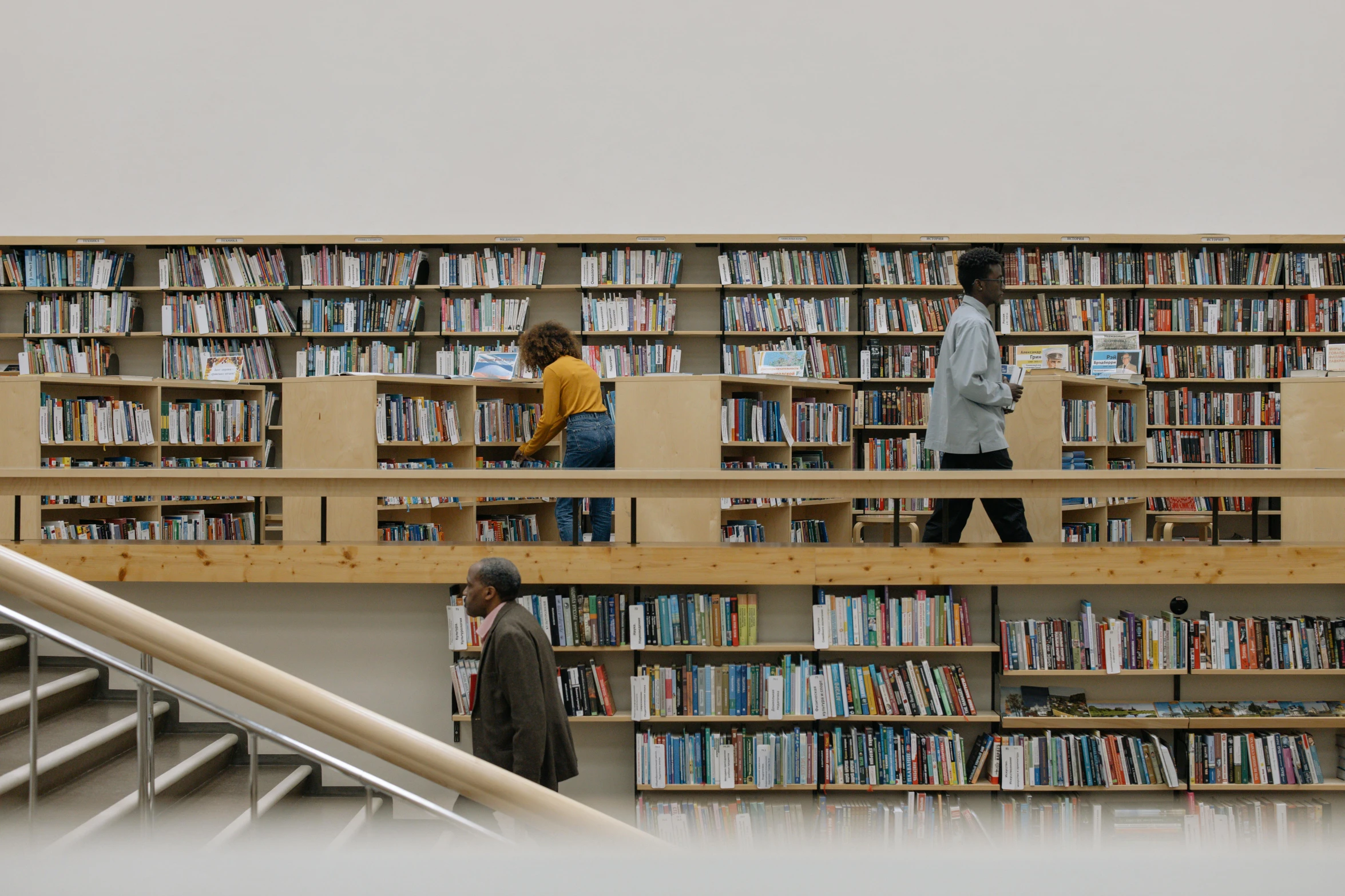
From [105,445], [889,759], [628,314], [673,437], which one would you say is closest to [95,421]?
[105,445]

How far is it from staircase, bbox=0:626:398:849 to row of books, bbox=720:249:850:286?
4.54 meters

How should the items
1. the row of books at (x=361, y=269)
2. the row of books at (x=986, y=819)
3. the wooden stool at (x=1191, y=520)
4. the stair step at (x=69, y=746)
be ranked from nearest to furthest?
the stair step at (x=69, y=746), the row of books at (x=986, y=819), the wooden stool at (x=1191, y=520), the row of books at (x=361, y=269)

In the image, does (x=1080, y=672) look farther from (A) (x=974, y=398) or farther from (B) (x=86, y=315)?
(B) (x=86, y=315)

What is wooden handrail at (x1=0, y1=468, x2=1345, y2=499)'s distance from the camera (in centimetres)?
347

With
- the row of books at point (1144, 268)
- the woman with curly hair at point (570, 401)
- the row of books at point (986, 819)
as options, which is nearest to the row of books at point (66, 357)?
the woman with curly hair at point (570, 401)

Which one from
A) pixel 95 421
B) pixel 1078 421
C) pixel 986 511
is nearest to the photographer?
pixel 986 511

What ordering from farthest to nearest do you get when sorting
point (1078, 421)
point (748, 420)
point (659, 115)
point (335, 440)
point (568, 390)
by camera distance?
point (659, 115) < point (1078, 421) < point (748, 420) < point (335, 440) < point (568, 390)

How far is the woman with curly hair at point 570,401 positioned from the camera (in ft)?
14.8

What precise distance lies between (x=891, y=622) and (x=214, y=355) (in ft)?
18.2

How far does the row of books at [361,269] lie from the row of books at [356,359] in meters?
0.45

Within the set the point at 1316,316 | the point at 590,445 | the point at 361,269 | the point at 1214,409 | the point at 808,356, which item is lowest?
the point at 590,445

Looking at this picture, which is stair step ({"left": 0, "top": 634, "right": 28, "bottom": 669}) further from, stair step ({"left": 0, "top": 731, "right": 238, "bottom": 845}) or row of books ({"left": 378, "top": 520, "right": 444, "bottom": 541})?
row of books ({"left": 378, "top": 520, "right": 444, "bottom": 541})

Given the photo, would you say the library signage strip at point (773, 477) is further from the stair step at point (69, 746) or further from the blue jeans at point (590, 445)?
the stair step at point (69, 746)

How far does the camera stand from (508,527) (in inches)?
229
